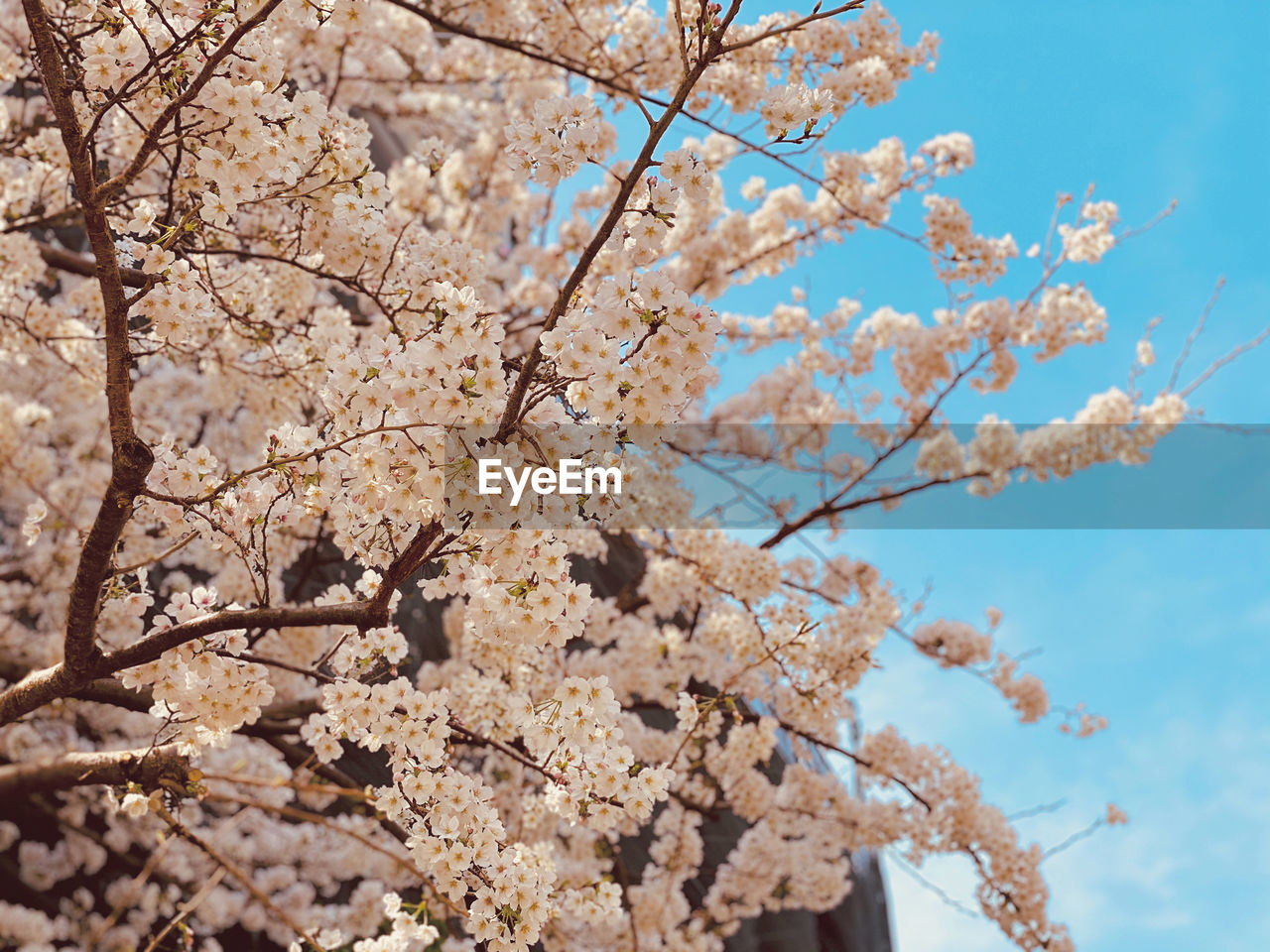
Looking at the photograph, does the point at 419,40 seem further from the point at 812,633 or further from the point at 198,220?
the point at 812,633

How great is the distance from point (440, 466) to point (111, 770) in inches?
77.3

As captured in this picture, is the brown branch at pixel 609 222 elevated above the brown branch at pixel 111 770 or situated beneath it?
elevated above

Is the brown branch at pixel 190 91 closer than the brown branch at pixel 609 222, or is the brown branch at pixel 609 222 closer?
the brown branch at pixel 609 222

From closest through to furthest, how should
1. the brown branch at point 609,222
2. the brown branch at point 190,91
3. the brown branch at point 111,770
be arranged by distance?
the brown branch at point 609,222 < the brown branch at point 190,91 < the brown branch at point 111,770

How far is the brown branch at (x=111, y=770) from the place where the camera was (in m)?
2.71

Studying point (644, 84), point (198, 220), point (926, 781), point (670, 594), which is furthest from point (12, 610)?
point (926, 781)

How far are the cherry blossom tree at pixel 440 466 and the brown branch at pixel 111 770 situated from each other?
17 mm

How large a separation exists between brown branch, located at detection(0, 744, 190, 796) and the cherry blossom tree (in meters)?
0.02

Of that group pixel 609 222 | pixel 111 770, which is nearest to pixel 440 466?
pixel 609 222

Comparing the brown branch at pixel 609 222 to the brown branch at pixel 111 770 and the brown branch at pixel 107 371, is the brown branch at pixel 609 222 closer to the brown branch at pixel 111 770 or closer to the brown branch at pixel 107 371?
Result: the brown branch at pixel 107 371

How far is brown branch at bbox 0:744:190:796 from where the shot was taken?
8.90 feet

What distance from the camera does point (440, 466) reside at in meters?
1.99

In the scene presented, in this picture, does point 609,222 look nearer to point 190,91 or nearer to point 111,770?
point 190,91

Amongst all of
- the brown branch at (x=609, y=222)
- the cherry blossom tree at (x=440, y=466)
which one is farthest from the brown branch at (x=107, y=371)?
the brown branch at (x=609, y=222)
